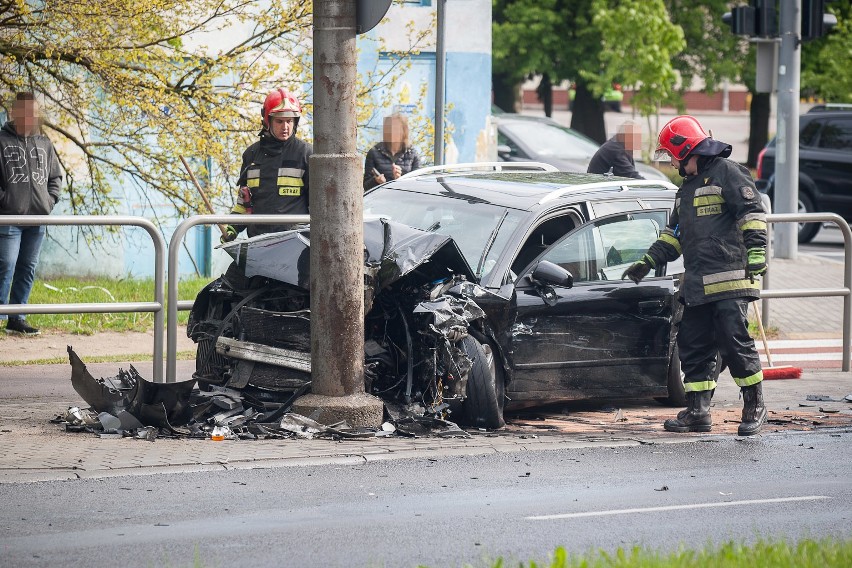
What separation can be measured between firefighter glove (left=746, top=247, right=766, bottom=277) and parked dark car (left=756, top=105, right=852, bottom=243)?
553 inches

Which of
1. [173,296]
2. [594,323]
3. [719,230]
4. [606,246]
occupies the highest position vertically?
[719,230]

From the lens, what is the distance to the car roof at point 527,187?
891 centimetres

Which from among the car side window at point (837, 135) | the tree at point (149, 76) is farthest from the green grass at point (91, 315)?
the car side window at point (837, 135)

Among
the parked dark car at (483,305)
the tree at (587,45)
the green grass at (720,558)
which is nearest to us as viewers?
the green grass at (720,558)

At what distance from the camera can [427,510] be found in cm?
625

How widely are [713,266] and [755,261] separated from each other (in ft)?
0.85

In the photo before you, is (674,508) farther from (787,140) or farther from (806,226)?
(806,226)

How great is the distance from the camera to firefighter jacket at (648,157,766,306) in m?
8.39

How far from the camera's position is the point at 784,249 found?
18141mm

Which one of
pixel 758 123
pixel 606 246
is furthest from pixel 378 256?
pixel 758 123

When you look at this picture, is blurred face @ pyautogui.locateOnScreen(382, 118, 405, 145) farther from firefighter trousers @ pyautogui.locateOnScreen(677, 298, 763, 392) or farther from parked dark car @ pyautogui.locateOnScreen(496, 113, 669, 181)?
parked dark car @ pyautogui.locateOnScreen(496, 113, 669, 181)

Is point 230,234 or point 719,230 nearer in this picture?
point 719,230

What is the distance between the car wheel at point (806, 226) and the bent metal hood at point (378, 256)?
14.9 metres

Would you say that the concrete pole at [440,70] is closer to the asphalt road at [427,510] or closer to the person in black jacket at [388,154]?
the person in black jacket at [388,154]
